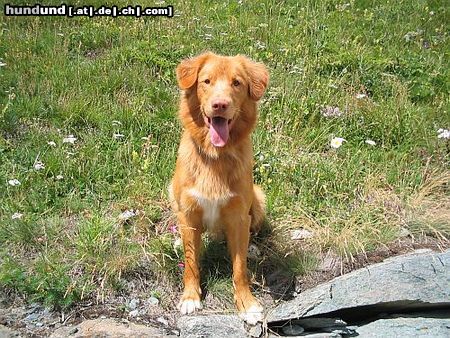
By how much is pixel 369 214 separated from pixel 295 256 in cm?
75

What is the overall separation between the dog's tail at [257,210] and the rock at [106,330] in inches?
41.4

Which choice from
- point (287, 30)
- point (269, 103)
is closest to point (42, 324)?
point (269, 103)

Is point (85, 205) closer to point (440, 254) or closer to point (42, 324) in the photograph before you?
point (42, 324)

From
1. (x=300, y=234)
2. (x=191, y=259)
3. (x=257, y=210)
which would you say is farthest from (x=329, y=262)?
(x=191, y=259)

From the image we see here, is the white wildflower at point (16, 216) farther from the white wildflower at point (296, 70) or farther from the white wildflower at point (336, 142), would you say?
the white wildflower at point (296, 70)

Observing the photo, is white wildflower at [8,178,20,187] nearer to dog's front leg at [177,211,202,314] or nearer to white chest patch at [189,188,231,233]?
dog's front leg at [177,211,202,314]

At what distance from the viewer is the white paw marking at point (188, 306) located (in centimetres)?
347

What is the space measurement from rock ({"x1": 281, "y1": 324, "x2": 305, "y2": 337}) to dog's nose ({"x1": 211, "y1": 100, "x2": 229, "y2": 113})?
149 centimetres

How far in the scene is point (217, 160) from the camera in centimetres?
335

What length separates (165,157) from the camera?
456 centimetres

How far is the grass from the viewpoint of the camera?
378 centimetres

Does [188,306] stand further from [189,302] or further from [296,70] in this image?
[296,70]

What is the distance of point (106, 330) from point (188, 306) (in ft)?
1.77

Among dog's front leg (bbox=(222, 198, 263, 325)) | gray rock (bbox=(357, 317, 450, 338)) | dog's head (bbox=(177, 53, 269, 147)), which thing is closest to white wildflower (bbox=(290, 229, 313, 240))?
dog's front leg (bbox=(222, 198, 263, 325))
